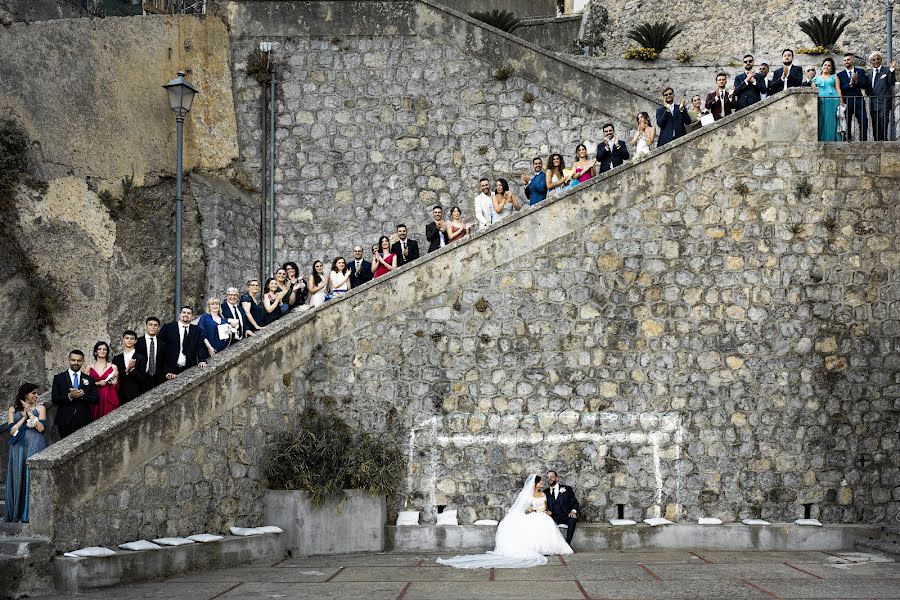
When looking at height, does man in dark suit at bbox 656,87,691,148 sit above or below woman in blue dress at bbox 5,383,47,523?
above

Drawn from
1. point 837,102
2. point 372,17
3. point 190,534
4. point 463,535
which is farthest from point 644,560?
point 372,17

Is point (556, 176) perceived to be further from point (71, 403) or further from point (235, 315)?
point (71, 403)

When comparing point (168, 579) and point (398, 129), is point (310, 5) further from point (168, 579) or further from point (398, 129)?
point (168, 579)

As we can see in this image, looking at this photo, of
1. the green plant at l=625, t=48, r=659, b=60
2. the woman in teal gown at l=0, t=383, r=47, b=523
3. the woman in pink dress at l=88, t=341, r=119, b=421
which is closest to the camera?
the woman in teal gown at l=0, t=383, r=47, b=523

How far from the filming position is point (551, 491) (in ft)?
40.7

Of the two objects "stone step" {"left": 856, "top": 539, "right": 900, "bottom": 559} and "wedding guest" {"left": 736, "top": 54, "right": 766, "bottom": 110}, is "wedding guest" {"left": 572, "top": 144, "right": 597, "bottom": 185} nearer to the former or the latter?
"wedding guest" {"left": 736, "top": 54, "right": 766, "bottom": 110}

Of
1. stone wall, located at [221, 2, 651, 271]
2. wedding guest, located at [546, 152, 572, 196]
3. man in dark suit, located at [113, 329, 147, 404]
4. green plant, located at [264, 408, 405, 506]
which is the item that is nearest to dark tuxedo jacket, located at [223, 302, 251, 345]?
green plant, located at [264, 408, 405, 506]

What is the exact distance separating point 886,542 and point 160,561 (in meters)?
8.34

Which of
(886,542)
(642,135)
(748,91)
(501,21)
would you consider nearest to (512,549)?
(886,542)

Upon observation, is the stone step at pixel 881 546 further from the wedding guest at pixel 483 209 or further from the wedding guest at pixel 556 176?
the wedding guest at pixel 483 209

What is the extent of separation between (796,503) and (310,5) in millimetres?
11051

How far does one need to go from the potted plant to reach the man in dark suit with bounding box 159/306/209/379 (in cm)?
147

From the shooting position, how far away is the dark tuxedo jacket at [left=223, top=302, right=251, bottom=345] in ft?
40.7

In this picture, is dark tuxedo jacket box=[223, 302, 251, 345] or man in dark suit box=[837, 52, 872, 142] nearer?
dark tuxedo jacket box=[223, 302, 251, 345]
